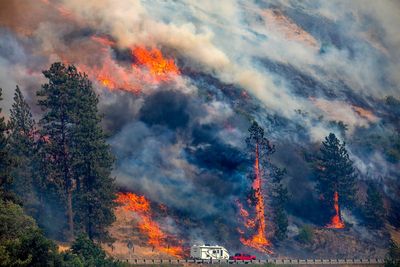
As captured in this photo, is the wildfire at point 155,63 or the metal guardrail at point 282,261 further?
the wildfire at point 155,63

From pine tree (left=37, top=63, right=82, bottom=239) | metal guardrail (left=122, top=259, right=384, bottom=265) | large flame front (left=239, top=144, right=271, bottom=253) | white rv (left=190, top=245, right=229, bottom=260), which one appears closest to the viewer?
pine tree (left=37, top=63, right=82, bottom=239)

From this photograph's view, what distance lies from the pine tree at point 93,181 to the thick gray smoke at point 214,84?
2044 centimetres

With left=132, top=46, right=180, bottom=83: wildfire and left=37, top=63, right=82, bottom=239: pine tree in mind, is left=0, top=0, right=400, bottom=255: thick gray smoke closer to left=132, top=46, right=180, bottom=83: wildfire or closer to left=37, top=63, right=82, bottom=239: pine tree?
left=132, top=46, right=180, bottom=83: wildfire

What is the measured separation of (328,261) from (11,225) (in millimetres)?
55234

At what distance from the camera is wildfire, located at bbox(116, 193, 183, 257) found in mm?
91062

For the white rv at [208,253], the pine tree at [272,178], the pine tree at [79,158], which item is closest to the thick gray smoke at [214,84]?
the pine tree at [272,178]

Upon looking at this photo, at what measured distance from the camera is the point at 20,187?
84000mm

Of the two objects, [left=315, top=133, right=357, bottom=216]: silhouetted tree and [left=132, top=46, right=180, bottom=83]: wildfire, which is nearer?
[left=315, top=133, right=357, bottom=216]: silhouetted tree

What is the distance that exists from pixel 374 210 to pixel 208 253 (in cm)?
3806

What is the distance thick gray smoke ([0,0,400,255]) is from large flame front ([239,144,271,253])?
8.69 ft

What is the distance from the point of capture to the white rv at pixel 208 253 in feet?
278

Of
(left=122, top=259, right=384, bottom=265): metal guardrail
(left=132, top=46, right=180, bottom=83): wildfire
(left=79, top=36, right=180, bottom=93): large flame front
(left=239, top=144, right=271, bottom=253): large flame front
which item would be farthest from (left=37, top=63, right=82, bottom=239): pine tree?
(left=132, top=46, right=180, bottom=83): wildfire

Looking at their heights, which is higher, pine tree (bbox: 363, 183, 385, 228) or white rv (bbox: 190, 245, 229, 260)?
pine tree (bbox: 363, 183, 385, 228)

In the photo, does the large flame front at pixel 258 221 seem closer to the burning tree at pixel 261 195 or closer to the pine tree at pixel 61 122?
the burning tree at pixel 261 195
